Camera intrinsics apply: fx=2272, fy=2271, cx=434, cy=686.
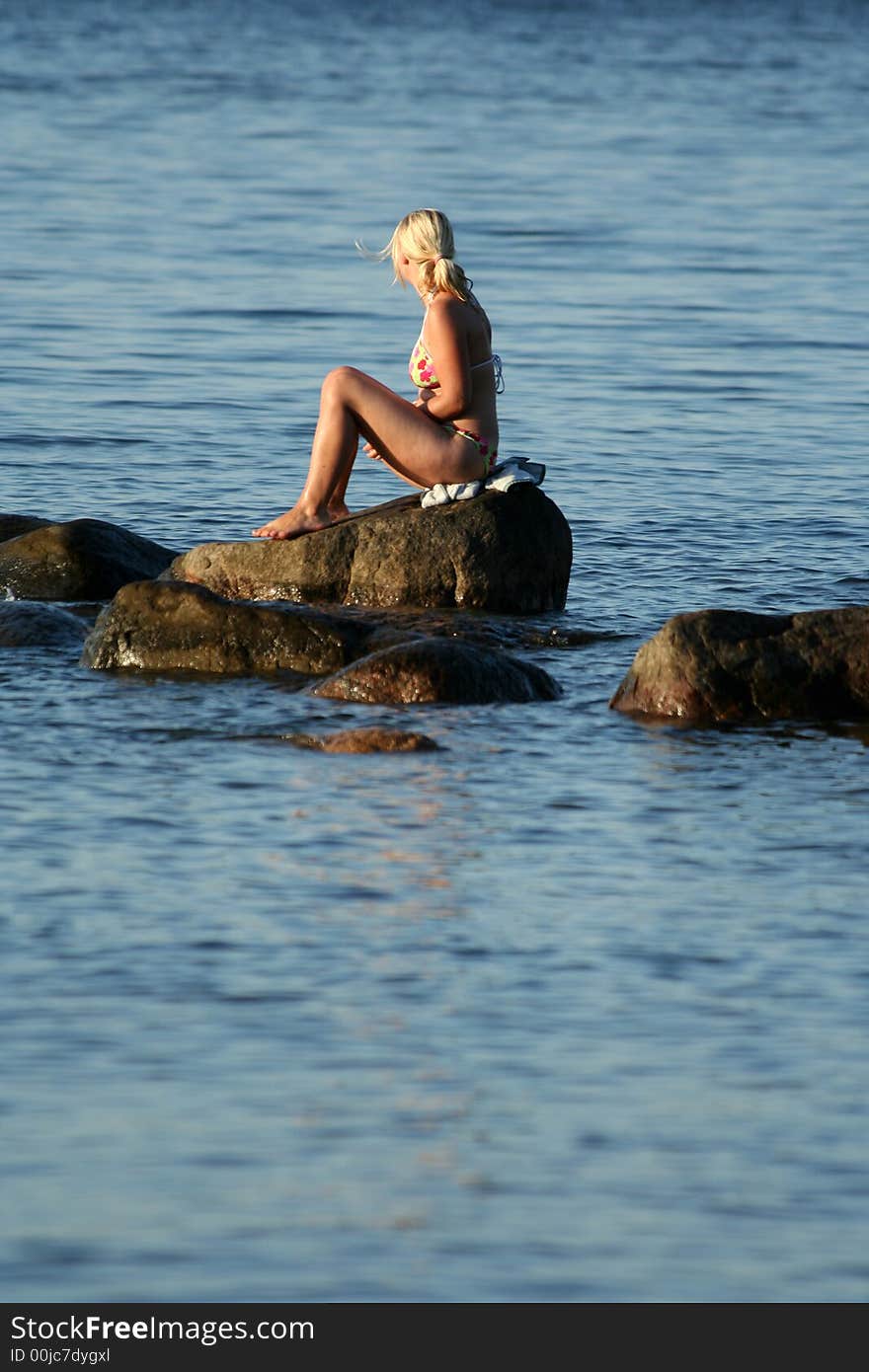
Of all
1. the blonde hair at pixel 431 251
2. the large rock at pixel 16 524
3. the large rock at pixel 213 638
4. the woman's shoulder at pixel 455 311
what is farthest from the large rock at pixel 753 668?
the large rock at pixel 16 524

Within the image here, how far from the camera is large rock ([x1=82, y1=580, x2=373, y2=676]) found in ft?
29.9

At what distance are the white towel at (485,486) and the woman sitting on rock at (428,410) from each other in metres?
0.04

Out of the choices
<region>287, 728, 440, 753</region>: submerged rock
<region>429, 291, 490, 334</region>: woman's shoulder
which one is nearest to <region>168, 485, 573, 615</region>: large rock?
<region>429, 291, 490, 334</region>: woman's shoulder

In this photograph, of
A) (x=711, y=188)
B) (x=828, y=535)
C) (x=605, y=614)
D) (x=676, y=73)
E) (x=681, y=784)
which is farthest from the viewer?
(x=676, y=73)

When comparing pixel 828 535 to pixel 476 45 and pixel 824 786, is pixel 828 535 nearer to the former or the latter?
pixel 824 786

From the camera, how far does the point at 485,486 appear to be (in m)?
10.2

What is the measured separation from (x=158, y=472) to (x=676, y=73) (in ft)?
119

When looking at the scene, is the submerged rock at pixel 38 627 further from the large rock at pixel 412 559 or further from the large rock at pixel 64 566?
the large rock at pixel 412 559

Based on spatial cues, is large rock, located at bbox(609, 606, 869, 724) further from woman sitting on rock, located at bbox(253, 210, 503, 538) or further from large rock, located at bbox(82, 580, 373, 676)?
woman sitting on rock, located at bbox(253, 210, 503, 538)

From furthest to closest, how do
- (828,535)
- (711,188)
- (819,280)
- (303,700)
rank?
1. (711,188)
2. (819,280)
3. (828,535)
4. (303,700)

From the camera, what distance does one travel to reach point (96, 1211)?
4.73m

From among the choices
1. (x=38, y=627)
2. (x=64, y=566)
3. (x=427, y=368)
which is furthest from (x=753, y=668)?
(x=64, y=566)

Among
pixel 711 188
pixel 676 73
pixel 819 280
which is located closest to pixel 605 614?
pixel 819 280

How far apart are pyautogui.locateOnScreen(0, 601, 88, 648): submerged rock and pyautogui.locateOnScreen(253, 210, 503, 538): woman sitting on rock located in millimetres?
969
